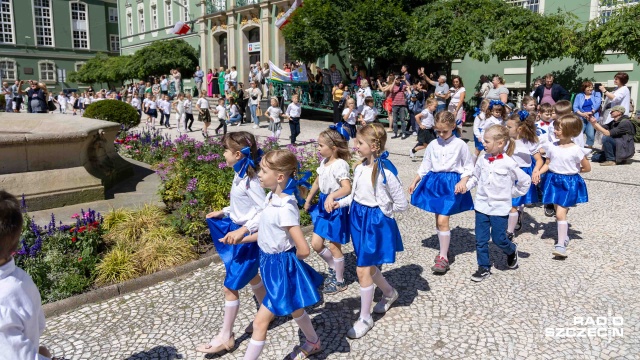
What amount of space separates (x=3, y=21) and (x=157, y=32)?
20.6 metres

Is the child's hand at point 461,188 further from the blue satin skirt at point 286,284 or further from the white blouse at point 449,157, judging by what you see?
the blue satin skirt at point 286,284

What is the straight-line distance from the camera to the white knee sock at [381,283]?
409 centimetres

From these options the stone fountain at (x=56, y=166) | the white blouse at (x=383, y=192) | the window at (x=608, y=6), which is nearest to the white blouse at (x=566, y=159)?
the white blouse at (x=383, y=192)

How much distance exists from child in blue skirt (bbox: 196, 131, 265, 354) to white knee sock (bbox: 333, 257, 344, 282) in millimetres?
992

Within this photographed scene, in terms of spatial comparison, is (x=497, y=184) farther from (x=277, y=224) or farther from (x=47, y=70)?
(x=47, y=70)

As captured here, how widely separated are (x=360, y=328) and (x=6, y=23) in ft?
188

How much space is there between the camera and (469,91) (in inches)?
801

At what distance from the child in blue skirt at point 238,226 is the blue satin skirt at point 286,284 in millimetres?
320

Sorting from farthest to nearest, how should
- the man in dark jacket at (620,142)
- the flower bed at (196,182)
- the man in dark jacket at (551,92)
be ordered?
the man in dark jacket at (551,92), the man in dark jacket at (620,142), the flower bed at (196,182)

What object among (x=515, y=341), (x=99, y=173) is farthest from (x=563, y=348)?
(x=99, y=173)

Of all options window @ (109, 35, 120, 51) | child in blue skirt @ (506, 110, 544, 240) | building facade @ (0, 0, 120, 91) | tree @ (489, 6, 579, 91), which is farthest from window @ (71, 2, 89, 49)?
child in blue skirt @ (506, 110, 544, 240)

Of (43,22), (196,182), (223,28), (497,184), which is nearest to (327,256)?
(497,184)

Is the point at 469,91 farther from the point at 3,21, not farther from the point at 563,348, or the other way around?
the point at 3,21

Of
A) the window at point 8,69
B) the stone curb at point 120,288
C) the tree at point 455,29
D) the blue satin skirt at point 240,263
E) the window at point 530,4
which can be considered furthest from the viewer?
the window at point 8,69
